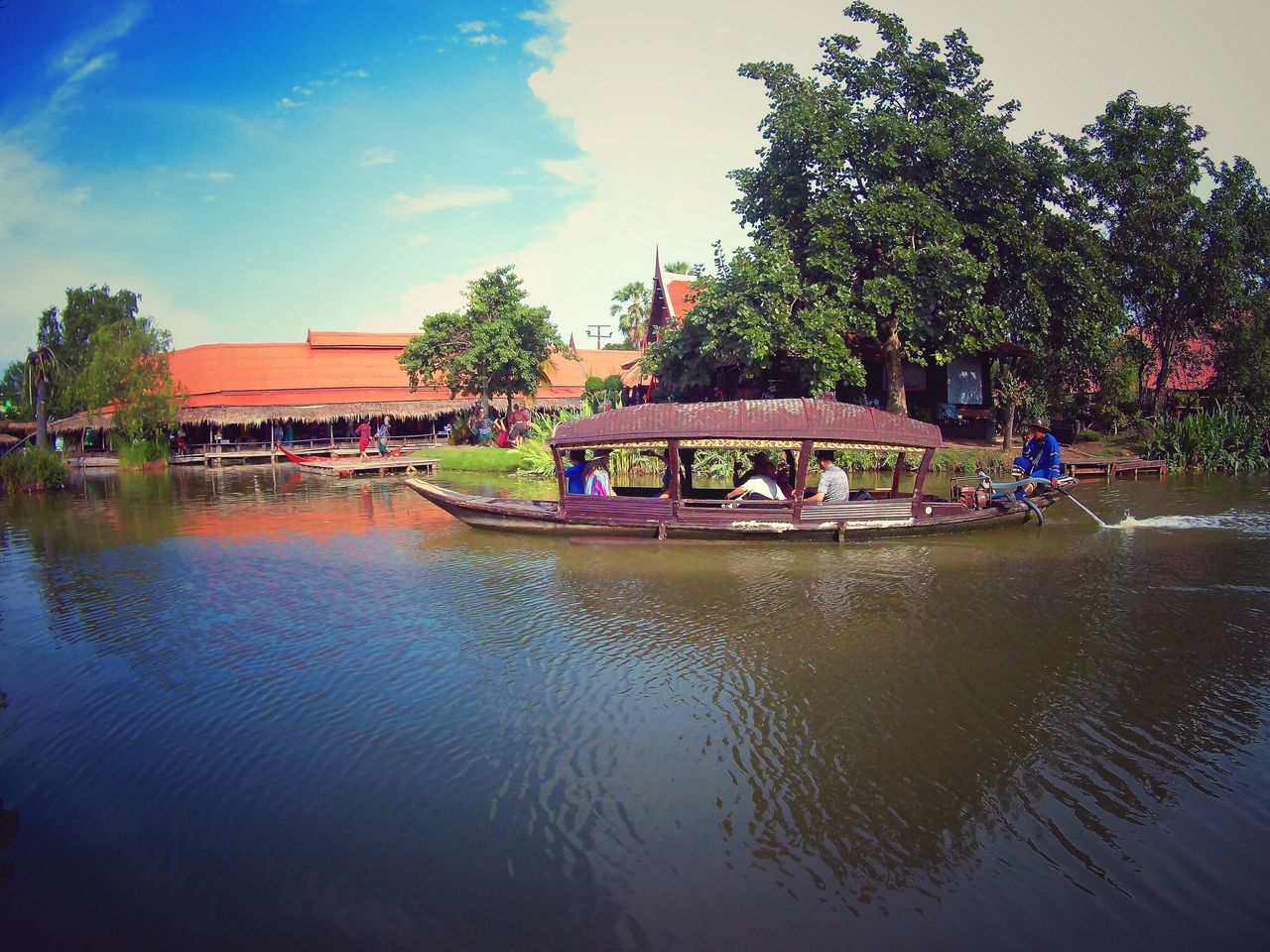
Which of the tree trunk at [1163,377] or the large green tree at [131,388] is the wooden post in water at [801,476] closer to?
the tree trunk at [1163,377]

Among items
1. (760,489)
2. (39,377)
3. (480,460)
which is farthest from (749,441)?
(39,377)

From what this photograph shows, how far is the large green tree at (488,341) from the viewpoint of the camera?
3081 centimetres

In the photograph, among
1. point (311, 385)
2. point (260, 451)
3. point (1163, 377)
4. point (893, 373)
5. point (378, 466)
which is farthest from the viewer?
point (311, 385)

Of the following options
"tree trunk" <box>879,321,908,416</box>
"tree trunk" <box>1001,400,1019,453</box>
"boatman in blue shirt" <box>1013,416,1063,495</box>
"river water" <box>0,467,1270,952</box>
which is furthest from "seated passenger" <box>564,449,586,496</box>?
"tree trunk" <box>1001,400,1019,453</box>

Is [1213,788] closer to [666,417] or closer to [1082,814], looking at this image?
[1082,814]

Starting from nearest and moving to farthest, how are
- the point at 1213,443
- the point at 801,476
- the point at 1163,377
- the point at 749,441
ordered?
the point at 749,441
the point at 801,476
the point at 1213,443
the point at 1163,377

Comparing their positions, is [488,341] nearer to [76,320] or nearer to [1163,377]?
[1163,377]

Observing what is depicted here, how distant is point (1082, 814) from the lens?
4266 mm

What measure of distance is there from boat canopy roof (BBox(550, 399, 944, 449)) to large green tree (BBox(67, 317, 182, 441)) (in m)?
29.2

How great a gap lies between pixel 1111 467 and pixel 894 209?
816 centimetres

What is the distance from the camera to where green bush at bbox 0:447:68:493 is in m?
22.3

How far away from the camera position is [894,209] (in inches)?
726

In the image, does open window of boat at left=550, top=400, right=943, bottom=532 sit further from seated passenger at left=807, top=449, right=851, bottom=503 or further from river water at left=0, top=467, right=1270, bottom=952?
river water at left=0, top=467, right=1270, bottom=952

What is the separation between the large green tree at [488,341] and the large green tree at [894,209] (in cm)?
1206
